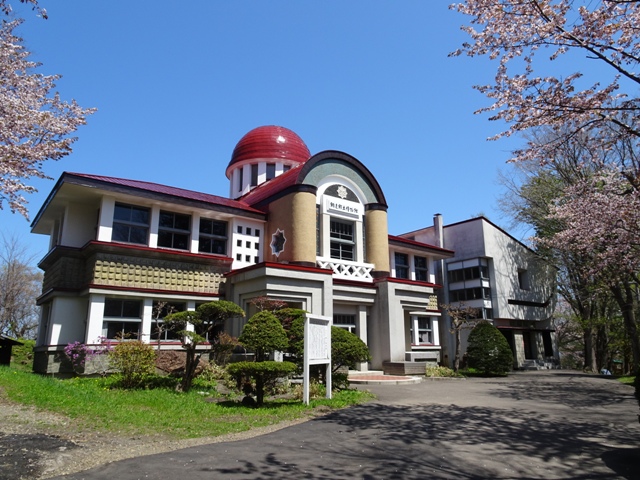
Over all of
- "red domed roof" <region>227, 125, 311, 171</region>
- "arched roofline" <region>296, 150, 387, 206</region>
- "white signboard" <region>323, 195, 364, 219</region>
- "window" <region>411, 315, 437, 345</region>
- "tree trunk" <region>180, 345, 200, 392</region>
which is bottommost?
"tree trunk" <region>180, 345, 200, 392</region>

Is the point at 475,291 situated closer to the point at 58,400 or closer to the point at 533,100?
the point at 533,100

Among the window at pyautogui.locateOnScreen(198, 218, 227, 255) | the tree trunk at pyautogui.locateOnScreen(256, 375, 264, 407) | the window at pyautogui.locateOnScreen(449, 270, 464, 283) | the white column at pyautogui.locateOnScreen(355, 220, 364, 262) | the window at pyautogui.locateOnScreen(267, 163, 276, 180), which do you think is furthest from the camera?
the window at pyautogui.locateOnScreen(449, 270, 464, 283)

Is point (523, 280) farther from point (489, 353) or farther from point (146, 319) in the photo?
point (146, 319)

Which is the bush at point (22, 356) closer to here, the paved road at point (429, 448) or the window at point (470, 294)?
the paved road at point (429, 448)

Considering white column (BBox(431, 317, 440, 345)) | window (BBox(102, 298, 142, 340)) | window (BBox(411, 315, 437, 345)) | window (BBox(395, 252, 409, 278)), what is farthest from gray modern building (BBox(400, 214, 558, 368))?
window (BBox(102, 298, 142, 340))

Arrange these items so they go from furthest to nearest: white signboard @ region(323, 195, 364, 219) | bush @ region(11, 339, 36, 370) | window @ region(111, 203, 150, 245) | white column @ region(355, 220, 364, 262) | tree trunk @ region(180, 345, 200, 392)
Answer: bush @ region(11, 339, 36, 370)
white column @ region(355, 220, 364, 262)
white signboard @ region(323, 195, 364, 219)
window @ region(111, 203, 150, 245)
tree trunk @ region(180, 345, 200, 392)

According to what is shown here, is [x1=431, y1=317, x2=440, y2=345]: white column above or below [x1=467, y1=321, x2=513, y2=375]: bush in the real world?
above

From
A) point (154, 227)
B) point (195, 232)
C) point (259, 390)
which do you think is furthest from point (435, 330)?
point (259, 390)

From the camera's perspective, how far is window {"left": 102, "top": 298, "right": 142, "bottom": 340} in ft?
53.3

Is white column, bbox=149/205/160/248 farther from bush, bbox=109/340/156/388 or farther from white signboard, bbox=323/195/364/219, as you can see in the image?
white signboard, bbox=323/195/364/219

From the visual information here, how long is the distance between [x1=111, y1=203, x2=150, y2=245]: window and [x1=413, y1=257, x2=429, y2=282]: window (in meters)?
15.5

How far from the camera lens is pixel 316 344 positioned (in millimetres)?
11789

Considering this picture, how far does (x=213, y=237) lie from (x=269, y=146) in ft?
30.4

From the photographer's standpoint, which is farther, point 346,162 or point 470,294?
point 470,294
